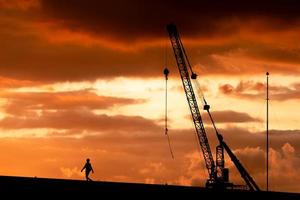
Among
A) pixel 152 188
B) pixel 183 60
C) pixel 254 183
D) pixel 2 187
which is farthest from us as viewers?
pixel 254 183

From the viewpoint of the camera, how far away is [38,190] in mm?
50188

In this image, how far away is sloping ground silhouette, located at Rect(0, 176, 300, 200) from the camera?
49969 mm

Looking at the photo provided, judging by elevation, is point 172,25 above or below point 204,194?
above

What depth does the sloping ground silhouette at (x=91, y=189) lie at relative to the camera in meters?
50.0

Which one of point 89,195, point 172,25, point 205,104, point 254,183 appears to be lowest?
point 89,195

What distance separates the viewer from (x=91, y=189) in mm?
51438

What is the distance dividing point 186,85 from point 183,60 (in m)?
5.81

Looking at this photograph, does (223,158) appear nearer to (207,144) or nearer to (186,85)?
(207,144)

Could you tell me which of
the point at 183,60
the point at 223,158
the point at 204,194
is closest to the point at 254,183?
the point at 223,158

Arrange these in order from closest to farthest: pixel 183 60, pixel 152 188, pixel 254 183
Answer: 1. pixel 152 188
2. pixel 183 60
3. pixel 254 183

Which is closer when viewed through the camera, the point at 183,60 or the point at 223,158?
the point at 183,60

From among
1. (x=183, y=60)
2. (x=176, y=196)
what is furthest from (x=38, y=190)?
(x=183, y=60)

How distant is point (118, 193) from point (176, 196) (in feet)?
15.2

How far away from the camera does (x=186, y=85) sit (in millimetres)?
157000
